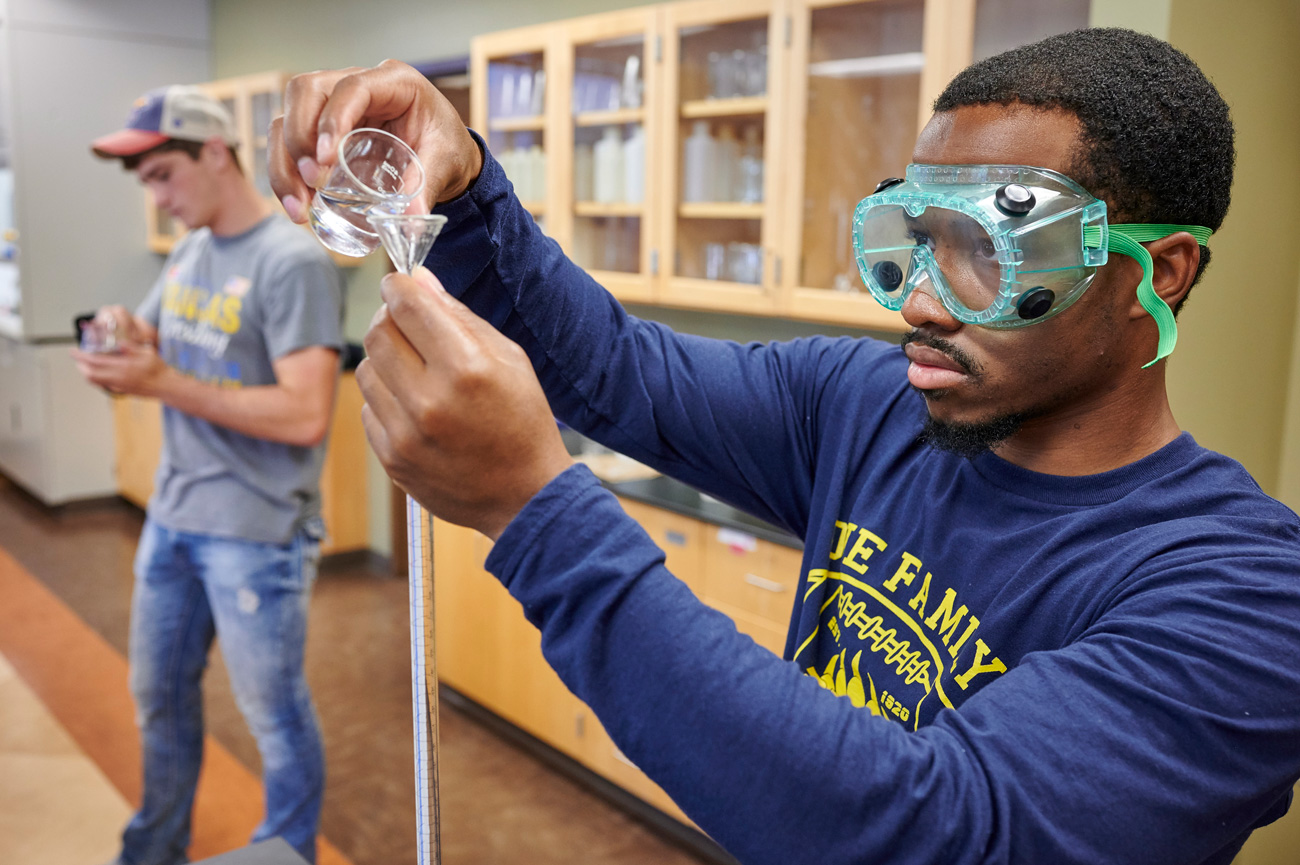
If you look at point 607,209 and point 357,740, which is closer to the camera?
point 357,740

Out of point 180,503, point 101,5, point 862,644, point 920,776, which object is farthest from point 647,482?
point 101,5

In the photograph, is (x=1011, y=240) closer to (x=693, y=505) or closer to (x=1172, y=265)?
(x=1172, y=265)

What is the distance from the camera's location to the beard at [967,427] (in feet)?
2.85

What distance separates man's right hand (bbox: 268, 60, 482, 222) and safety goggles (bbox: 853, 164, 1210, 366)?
38cm

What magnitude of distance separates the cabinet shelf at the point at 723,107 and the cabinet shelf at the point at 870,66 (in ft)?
0.59

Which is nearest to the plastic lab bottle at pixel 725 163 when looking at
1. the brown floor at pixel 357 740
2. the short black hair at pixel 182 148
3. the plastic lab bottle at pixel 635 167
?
the plastic lab bottle at pixel 635 167

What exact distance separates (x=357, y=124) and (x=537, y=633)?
2353mm

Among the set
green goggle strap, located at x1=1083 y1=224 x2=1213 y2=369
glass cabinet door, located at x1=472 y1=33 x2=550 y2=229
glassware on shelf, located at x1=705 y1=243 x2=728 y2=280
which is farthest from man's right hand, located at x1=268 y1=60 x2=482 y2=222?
glass cabinet door, located at x1=472 y1=33 x2=550 y2=229

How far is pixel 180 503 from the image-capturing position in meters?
2.18

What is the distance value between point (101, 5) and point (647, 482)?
4231 mm

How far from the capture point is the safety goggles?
81 cm

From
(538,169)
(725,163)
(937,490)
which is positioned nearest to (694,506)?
(725,163)

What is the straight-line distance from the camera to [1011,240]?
0.82m

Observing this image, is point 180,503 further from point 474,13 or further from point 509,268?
point 474,13
